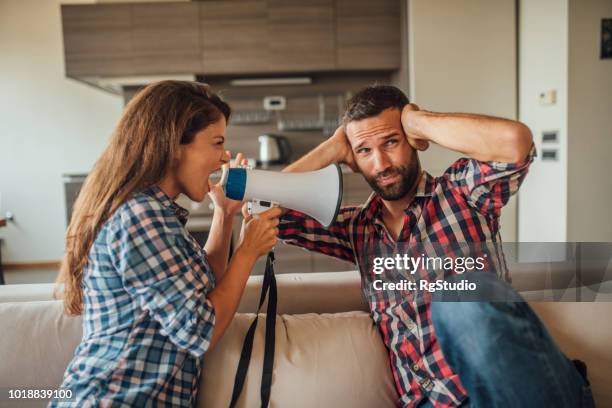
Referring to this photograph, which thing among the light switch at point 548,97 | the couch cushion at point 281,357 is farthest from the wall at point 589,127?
the couch cushion at point 281,357

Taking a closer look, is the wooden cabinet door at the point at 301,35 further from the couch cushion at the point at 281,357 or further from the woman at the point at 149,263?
the couch cushion at the point at 281,357

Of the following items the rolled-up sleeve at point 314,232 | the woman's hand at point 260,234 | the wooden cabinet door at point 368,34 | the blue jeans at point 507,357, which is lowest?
the blue jeans at point 507,357

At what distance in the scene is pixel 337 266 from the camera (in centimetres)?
362

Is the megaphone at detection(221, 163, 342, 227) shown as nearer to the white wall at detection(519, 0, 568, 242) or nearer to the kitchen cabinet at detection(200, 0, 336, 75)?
the white wall at detection(519, 0, 568, 242)

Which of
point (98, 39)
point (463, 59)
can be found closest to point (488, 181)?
point (463, 59)

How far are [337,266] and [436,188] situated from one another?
2.37 m

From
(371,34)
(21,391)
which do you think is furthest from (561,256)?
(371,34)

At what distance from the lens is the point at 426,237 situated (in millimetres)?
1290

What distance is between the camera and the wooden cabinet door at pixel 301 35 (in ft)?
13.1

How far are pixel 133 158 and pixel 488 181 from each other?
33.2 inches

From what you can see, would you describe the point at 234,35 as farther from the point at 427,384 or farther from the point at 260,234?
the point at 427,384

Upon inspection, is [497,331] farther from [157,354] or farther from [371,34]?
[371,34]

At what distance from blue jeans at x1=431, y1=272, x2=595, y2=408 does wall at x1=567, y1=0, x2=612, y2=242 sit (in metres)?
2.49

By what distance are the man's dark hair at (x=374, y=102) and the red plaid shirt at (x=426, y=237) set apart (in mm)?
230
